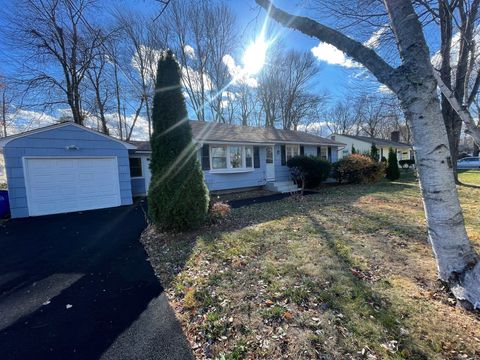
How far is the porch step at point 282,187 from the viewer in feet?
42.3

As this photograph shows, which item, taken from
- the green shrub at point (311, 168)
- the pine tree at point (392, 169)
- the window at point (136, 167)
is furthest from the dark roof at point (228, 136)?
the pine tree at point (392, 169)

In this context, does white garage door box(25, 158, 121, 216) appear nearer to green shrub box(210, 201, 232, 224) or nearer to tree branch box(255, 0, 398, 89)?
green shrub box(210, 201, 232, 224)

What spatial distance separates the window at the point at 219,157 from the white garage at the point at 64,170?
4.07m

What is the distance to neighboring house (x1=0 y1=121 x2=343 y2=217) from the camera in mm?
8031

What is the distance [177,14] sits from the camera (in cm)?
1784

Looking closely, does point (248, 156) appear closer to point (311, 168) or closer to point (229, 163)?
point (229, 163)

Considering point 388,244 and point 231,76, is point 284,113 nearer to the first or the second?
point 231,76

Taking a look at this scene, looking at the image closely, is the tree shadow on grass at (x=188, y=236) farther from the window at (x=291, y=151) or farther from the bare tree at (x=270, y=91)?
the bare tree at (x=270, y=91)

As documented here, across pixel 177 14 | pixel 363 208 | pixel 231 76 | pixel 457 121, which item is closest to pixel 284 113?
pixel 231 76

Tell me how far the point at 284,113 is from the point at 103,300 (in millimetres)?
26301

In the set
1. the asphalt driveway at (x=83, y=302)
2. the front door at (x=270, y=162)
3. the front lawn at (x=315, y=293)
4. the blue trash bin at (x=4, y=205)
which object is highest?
the front door at (x=270, y=162)

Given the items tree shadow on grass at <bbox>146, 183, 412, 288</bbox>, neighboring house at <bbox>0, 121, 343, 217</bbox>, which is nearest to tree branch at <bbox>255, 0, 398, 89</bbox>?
tree shadow on grass at <bbox>146, 183, 412, 288</bbox>

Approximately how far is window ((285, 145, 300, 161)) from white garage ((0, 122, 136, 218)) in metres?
9.49

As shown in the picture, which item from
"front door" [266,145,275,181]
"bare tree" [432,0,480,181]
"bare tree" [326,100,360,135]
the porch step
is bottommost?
the porch step
